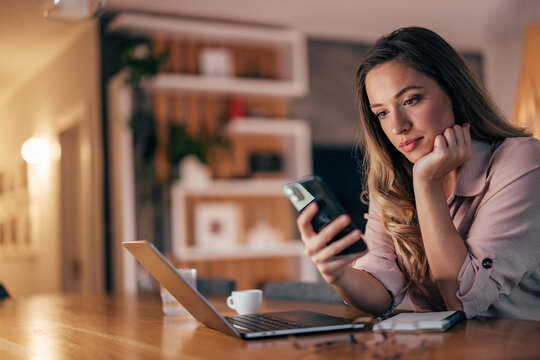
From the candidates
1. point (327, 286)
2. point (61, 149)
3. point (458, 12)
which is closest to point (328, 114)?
point (458, 12)

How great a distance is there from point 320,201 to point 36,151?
5.83 meters

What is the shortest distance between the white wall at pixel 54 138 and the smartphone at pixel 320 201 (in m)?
4.17

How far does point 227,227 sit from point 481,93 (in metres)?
3.71

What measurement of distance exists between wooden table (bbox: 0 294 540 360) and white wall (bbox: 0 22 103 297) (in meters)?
3.46

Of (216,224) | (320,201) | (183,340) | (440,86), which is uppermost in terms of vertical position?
(440,86)

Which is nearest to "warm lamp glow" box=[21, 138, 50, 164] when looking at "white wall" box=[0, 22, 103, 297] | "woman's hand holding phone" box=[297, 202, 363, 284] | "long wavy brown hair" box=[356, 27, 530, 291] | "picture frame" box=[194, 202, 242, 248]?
"white wall" box=[0, 22, 103, 297]

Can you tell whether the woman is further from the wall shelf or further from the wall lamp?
the wall shelf

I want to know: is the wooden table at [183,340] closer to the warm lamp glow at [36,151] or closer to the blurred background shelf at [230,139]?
the blurred background shelf at [230,139]

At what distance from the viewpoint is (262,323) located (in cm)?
126

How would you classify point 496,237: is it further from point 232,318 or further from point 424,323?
point 232,318

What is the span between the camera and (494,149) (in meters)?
1.62

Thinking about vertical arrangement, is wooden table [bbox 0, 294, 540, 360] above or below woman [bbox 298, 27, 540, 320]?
below

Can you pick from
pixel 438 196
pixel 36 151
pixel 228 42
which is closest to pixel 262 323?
pixel 438 196

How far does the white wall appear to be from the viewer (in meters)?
5.21
